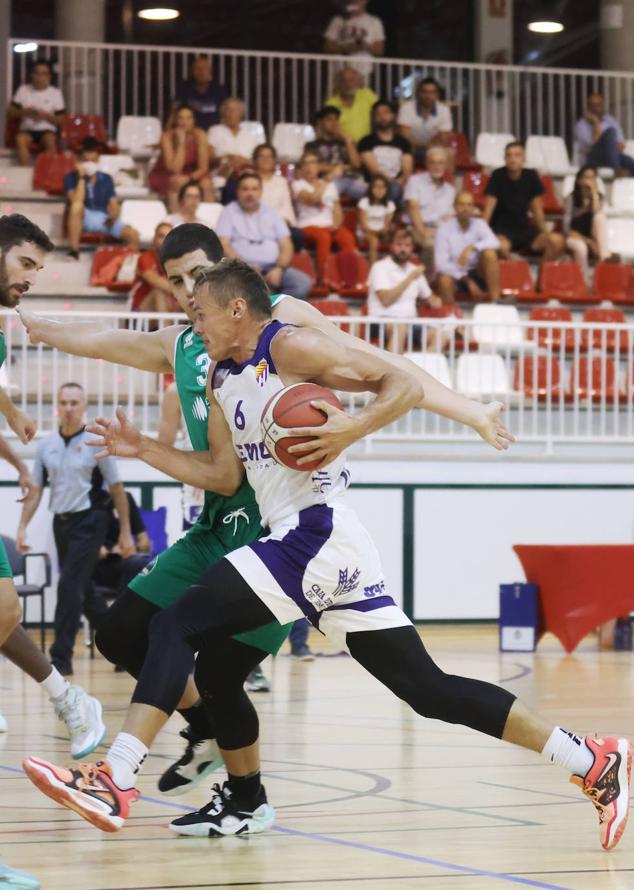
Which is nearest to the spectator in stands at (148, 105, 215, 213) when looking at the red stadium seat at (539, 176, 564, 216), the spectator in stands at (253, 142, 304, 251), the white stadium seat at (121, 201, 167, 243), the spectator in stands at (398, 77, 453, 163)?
the white stadium seat at (121, 201, 167, 243)

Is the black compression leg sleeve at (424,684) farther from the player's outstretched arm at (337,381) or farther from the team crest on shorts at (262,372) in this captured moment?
the team crest on shorts at (262,372)

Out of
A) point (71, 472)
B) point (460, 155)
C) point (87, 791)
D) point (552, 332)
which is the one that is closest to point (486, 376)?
point (552, 332)

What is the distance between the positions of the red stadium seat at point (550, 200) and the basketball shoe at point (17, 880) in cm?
1560

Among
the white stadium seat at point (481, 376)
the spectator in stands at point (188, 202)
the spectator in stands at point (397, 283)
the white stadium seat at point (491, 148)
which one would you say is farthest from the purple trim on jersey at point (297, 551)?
the white stadium seat at point (491, 148)

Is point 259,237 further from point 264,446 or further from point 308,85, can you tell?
point 264,446

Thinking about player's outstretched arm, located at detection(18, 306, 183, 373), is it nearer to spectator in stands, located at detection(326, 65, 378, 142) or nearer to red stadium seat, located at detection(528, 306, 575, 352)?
red stadium seat, located at detection(528, 306, 575, 352)

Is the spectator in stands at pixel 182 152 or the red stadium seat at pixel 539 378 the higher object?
the spectator in stands at pixel 182 152

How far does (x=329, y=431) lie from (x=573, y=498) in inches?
421

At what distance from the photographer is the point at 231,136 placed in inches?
707

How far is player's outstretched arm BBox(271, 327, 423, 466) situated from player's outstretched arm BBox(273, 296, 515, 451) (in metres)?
0.10

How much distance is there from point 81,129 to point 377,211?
3.76m

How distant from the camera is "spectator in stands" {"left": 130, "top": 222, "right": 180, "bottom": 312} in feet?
49.3

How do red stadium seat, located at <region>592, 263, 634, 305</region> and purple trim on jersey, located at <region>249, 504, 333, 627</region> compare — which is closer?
purple trim on jersey, located at <region>249, 504, 333, 627</region>

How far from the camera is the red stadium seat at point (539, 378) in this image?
→ 15242mm
